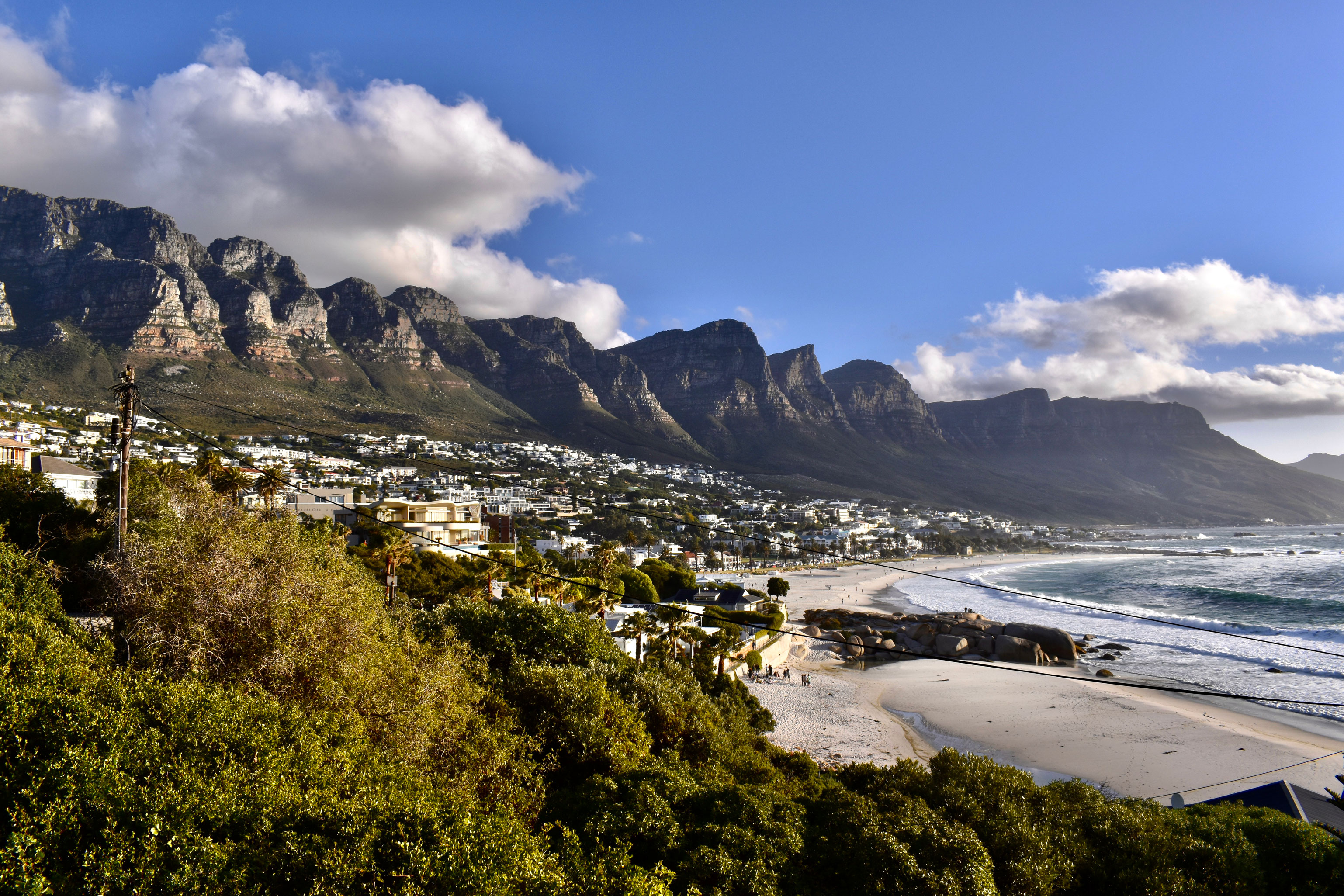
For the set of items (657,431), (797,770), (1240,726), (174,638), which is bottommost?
(1240,726)

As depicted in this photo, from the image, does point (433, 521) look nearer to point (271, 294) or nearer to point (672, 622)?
point (672, 622)

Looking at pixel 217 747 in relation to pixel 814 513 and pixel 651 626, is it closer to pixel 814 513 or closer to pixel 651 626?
pixel 651 626

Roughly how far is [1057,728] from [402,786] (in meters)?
26.9

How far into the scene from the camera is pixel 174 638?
372 inches

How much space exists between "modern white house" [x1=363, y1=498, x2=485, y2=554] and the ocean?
1230 inches

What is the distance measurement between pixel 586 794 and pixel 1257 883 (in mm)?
9490

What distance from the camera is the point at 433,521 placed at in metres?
40.5

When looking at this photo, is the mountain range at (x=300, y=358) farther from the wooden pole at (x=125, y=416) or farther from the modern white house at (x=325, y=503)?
the wooden pole at (x=125, y=416)

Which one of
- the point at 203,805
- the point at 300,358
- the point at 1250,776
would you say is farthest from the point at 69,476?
the point at 300,358

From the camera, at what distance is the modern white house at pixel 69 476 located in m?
34.7

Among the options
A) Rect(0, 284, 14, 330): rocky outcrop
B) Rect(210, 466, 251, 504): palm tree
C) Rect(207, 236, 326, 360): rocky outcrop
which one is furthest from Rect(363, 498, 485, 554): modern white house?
Rect(207, 236, 326, 360): rocky outcrop

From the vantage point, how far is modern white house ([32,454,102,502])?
34656mm

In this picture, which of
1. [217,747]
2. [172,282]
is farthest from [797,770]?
[172,282]

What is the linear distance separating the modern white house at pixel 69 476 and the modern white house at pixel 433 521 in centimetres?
1273
